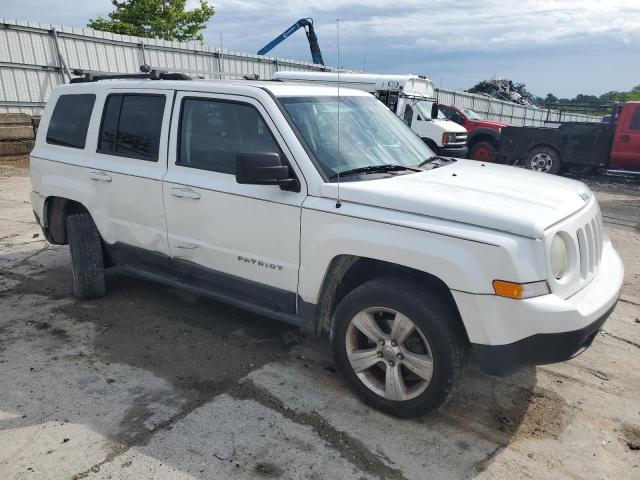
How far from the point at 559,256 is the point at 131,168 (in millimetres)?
3157

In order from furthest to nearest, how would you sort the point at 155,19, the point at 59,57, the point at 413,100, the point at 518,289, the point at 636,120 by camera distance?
1. the point at 155,19
2. the point at 59,57
3. the point at 413,100
4. the point at 636,120
5. the point at 518,289

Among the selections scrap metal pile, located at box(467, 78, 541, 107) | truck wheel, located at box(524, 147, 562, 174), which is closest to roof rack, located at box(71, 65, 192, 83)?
truck wheel, located at box(524, 147, 562, 174)

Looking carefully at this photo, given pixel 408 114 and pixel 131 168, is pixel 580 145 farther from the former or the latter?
pixel 131 168

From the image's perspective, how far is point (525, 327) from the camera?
2594mm

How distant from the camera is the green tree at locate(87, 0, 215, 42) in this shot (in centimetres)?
2600

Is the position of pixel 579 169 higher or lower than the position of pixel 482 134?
lower

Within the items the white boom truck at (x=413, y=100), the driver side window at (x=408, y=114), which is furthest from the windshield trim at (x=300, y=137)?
the driver side window at (x=408, y=114)

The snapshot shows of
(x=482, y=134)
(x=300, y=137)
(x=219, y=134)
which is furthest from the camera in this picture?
(x=482, y=134)

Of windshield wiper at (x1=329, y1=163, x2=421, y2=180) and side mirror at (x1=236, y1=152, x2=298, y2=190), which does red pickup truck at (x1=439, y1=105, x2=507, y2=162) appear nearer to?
windshield wiper at (x1=329, y1=163, x2=421, y2=180)

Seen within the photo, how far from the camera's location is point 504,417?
3.15 m

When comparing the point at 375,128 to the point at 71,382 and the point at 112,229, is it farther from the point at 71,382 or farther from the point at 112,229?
the point at 71,382

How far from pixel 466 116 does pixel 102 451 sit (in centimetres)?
1607

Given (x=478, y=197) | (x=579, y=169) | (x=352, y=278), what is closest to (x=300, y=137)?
(x=352, y=278)

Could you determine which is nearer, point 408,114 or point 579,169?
point 579,169
